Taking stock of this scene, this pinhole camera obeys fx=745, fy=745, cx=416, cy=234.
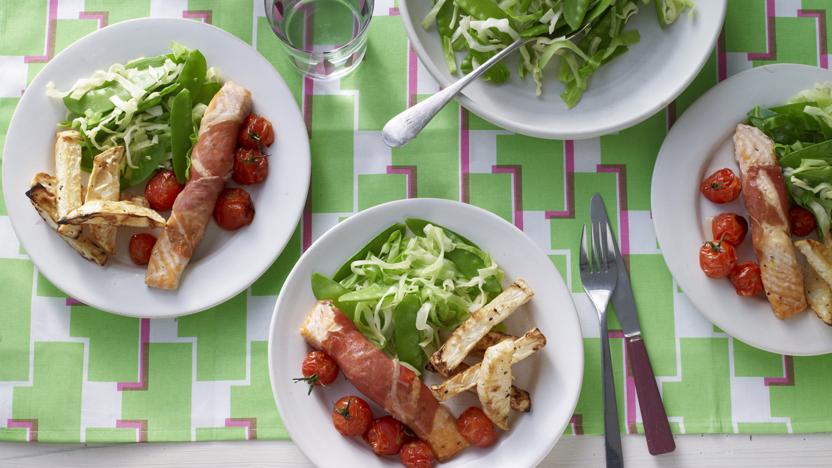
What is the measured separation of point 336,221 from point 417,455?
2.29 ft

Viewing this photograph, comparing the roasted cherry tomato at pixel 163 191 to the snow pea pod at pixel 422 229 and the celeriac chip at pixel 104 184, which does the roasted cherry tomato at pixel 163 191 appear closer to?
the celeriac chip at pixel 104 184

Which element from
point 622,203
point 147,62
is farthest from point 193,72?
point 622,203

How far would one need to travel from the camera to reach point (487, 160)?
219cm

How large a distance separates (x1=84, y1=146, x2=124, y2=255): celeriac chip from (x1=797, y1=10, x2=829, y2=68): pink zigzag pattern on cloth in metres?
2.02

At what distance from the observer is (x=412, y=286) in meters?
2.00

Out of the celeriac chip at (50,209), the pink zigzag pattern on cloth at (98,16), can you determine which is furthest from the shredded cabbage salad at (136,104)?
the pink zigzag pattern on cloth at (98,16)

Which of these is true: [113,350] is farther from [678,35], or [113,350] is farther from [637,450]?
[678,35]

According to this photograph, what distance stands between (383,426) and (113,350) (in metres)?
0.83

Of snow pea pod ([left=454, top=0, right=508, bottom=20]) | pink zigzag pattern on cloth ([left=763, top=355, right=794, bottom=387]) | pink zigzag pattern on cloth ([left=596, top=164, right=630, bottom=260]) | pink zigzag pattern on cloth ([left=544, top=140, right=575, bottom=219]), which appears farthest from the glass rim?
pink zigzag pattern on cloth ([left=763, top=355, right=794, bottom=387])

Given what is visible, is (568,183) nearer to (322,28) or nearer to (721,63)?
(721,63)

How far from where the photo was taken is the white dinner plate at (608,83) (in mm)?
1977

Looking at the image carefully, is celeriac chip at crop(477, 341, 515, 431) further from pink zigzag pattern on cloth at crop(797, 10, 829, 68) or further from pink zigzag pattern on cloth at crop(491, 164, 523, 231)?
pink zigzag pattern on cloth at crop(797, 10, 829, 68)

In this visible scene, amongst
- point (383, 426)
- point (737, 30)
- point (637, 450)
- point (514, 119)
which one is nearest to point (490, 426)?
point (383, 426)

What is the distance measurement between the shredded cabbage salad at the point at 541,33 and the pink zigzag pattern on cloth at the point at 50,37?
3.69 ft
